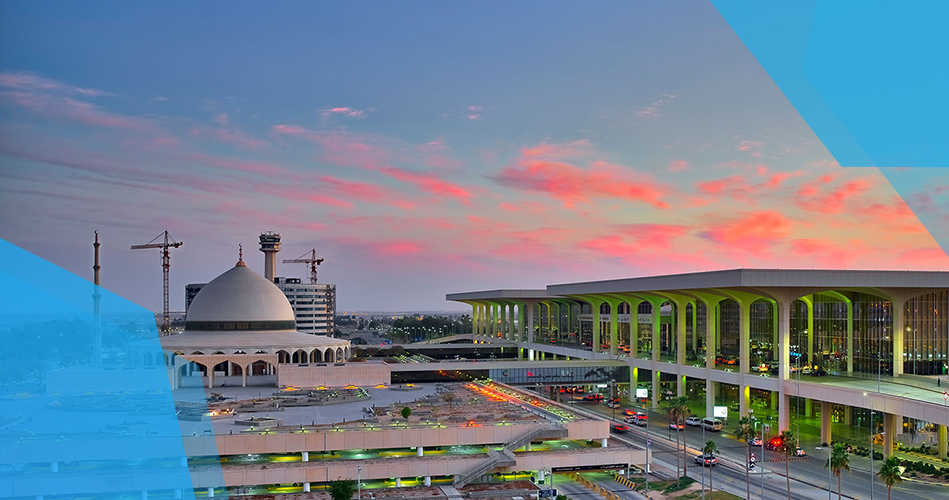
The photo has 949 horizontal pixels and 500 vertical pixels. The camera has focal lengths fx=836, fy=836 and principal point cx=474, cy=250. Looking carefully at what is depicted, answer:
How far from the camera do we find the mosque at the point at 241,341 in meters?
93.9

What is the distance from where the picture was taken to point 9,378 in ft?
393

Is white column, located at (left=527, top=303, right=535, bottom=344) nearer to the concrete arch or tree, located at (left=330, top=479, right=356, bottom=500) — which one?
the concrete arch

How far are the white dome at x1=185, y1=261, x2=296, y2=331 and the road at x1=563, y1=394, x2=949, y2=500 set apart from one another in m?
53.2

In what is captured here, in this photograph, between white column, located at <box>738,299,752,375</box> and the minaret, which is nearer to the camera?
white column, located at <box>738,299,752,375</box>

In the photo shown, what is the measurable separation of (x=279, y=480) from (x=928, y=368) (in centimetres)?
5649

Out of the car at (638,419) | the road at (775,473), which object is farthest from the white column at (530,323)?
the road at (775,473)

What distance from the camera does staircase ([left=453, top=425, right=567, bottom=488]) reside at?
54.2 metres

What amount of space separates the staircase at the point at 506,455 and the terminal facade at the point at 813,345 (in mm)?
21773

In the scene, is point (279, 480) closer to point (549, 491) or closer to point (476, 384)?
point (549, 491)

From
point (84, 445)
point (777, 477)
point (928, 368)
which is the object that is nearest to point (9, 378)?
point (84, 445)

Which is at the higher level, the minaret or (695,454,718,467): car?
the minaret

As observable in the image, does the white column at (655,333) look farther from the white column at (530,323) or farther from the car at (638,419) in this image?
the white column at (530,323)

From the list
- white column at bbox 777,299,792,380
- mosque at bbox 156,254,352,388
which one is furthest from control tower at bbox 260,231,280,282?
white column at bbox 777,299,792,380

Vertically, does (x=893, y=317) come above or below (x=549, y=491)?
above
